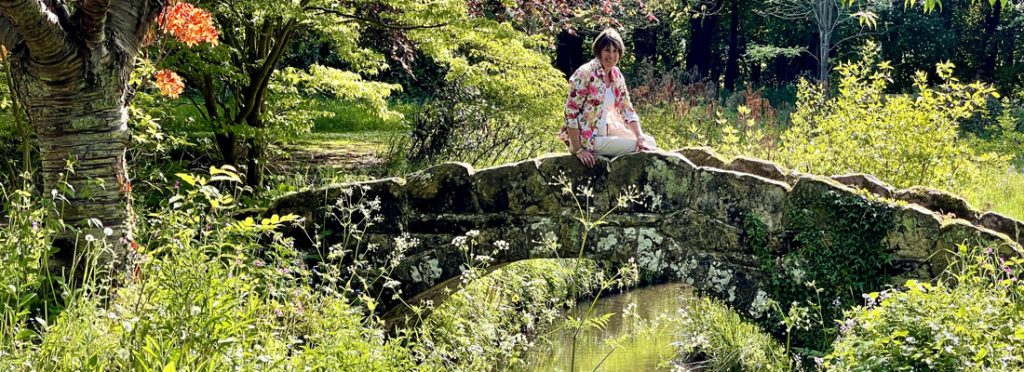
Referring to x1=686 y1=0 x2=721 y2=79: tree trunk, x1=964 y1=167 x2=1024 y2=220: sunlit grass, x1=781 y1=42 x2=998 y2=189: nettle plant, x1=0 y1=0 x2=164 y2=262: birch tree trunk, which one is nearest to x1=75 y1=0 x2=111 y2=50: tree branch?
x1=0 y1=0 x2=164 y2=262: birch tree trunk

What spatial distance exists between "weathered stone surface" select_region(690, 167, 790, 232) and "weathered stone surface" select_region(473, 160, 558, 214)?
0.97 m

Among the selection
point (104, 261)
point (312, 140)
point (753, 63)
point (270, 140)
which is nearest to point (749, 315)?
point (104, 261)

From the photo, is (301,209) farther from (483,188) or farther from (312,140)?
(312,140)

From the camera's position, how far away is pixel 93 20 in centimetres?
422

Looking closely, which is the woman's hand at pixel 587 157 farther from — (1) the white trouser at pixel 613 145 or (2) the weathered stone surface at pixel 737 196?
(2) the weathered stone surface at pixel 737 196

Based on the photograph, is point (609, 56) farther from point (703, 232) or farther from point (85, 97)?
point (85, 97)

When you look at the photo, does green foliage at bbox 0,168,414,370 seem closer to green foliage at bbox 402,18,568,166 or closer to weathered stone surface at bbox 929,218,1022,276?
weathered stone surface at bbox 929,218,1022,276

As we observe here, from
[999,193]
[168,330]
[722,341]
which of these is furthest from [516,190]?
[999,193]

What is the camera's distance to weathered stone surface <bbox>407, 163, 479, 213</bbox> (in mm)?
6238

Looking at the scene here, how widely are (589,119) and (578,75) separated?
1.00 feet

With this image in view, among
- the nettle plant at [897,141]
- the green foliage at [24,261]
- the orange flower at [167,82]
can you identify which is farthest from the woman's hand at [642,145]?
the green foliage at [24,261]

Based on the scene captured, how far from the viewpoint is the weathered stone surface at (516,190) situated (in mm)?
6184

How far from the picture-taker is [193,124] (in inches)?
336

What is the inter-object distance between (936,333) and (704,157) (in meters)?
2.97
